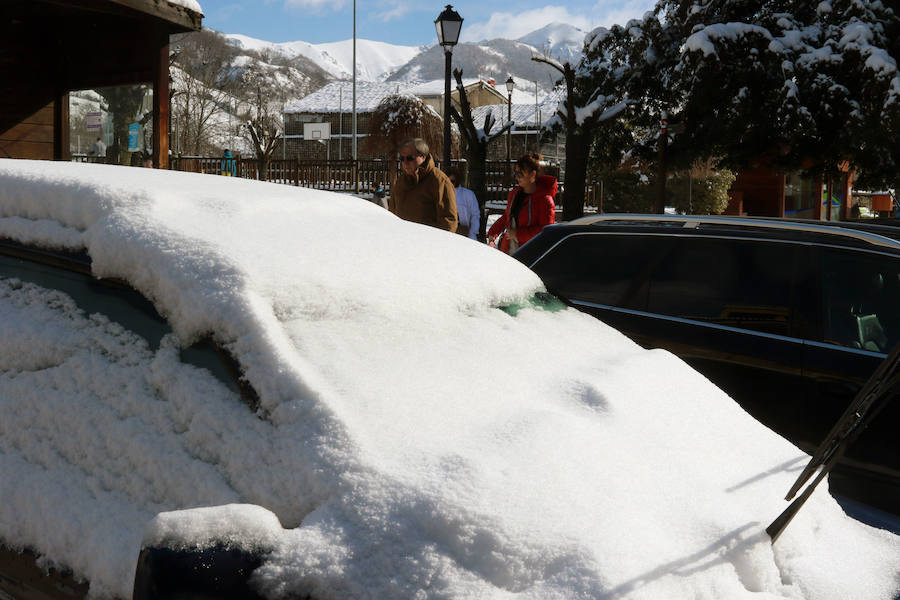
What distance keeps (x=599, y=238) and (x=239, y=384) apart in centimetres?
304

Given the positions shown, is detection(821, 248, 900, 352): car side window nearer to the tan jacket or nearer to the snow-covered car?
the snow-covered car

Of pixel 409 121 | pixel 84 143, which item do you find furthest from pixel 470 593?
pixel 409 121

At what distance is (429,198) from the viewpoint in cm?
653

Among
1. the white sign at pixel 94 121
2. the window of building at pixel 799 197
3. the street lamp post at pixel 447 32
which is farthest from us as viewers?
the window of building at pixel 799 197

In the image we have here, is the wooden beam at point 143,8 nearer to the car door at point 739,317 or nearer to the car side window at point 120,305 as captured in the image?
the car door at point 739,317

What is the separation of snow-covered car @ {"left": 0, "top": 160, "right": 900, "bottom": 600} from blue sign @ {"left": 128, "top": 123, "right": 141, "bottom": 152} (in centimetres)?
1004

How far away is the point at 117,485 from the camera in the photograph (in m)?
1.75

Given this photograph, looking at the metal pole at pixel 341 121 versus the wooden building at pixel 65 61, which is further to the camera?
the metal pole at pixel 341 121

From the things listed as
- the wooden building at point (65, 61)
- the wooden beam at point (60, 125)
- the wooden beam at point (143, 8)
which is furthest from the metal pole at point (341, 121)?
the wooden beam at point (143, 8)

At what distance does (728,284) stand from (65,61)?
10226mm

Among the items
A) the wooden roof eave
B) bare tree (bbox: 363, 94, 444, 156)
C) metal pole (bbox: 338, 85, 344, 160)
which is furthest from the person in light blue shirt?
metal pole (bbox: 338, 85, 344, 160)

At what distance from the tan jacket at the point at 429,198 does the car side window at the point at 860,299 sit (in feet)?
11.2

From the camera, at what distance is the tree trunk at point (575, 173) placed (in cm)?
1719

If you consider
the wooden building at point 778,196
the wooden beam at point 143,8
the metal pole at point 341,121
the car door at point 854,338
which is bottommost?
the car door at point 854,338
